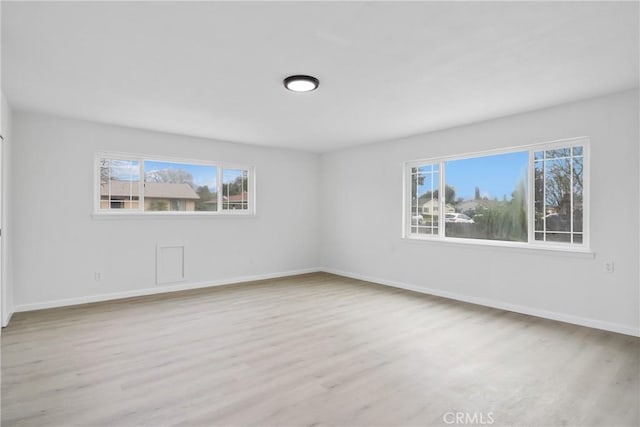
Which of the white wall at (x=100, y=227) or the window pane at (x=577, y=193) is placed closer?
the window pane at (x=577, y=193)

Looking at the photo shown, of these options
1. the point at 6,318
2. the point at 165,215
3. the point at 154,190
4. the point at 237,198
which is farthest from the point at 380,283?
the point at 6,318

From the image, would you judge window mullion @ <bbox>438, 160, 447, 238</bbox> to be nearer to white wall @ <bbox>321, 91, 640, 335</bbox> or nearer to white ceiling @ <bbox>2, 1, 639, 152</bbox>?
white wall @ <bbox>321, 91, 640, 335</bbox>

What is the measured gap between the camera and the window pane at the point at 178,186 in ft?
17.7

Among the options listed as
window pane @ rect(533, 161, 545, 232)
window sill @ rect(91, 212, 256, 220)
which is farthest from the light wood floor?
window sill @ rect(91, 212, 256, 220)

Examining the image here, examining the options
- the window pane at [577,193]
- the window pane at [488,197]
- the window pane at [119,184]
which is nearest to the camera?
the window pane at [577,193]

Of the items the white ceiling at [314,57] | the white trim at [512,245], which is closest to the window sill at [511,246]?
the white trim at [512,245]

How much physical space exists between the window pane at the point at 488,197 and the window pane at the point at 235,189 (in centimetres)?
346

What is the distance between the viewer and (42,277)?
14.5ft

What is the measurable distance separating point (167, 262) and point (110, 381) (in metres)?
2.97

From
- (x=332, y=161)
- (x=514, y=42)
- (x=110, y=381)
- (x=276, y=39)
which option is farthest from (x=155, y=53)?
(x=332, y=161)

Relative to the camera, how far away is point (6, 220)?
12.6ft

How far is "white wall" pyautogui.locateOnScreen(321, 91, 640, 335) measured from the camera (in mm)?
3553

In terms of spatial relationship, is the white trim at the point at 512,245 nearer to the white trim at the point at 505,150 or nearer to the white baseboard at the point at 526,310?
the white baseboard at the point at 526,310

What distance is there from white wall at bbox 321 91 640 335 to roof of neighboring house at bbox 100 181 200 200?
2.85 m
